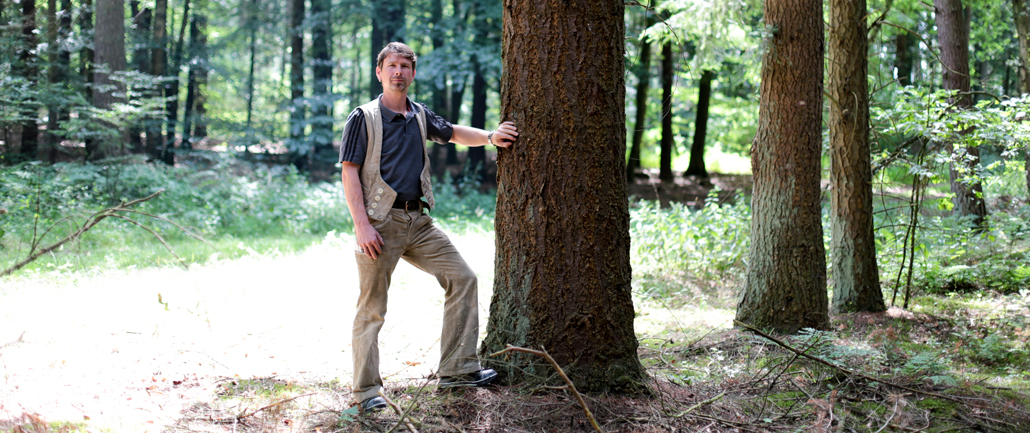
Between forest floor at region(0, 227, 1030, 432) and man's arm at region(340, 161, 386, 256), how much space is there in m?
0.77

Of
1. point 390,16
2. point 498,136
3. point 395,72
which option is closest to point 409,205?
point 498,136

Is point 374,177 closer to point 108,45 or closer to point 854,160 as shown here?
point 854,160

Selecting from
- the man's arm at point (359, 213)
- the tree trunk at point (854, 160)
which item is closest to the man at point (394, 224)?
the man's arm at point (359, 213)

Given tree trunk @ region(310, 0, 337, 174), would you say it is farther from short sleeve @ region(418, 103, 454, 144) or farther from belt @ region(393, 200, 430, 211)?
belt @ region(393, 200, 430, 211)

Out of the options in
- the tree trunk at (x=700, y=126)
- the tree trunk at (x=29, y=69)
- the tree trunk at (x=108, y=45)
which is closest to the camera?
the tree trunk at (x=29, y=69)

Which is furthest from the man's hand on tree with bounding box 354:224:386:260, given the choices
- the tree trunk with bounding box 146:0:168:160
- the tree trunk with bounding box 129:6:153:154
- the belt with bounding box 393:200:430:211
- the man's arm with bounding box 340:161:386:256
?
the tree trunk with bounding box 146:0:168:160

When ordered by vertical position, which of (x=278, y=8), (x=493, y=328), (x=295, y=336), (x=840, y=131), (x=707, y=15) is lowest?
(x=295, y=336)

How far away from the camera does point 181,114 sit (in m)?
30.0

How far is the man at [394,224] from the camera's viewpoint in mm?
3400

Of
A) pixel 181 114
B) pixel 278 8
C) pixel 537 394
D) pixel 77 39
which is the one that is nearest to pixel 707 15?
pixel 537 394

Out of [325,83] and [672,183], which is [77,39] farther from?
[672,183]

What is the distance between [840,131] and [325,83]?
1719 cm

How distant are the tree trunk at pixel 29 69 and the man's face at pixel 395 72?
1194cm

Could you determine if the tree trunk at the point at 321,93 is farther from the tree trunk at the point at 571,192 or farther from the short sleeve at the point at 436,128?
the tree trunk at the point at 571,192
